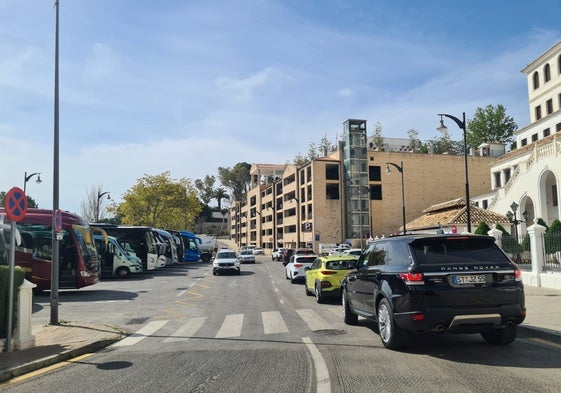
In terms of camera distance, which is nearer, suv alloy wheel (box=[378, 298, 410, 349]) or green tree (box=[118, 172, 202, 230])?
suv alloy wheel (box=[378, 298, 410, 349])

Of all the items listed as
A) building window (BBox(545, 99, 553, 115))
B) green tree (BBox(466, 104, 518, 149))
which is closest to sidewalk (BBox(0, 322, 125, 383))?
building window (BBox(545, 99, 553, 115))

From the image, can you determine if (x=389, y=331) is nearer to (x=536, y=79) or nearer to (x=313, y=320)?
(x=313, y=320)

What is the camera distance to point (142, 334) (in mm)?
10289

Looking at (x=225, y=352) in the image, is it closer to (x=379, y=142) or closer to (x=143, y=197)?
(x=143, y=197)

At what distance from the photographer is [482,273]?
7.06 meters

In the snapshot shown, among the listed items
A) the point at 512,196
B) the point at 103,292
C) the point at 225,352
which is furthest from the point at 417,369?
the point at 512,196

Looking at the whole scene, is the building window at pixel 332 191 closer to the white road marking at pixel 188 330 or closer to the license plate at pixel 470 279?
the white road marking at pixel 188 330

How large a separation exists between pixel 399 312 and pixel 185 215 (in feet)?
197

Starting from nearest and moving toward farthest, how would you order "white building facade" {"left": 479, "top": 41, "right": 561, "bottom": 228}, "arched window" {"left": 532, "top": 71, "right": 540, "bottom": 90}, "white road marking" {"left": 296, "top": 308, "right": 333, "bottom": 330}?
"white road marking" {"left": 296, "top": 308, "right": 333, "bottom": 330} → "white building facade" {"left": 479, "top": 41, "right": 561, "bottom": 228} → "arched window" {"left": 532, "top": 71, "right": 540, "bottom": 90}

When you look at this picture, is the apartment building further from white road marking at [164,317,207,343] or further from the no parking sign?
the no parking sign

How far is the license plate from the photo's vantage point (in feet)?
22.9

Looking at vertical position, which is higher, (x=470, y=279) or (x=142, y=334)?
(x=470, y=279)

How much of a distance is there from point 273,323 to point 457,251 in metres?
5.44

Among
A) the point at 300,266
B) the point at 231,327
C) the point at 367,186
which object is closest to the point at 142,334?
the point at 231,327
